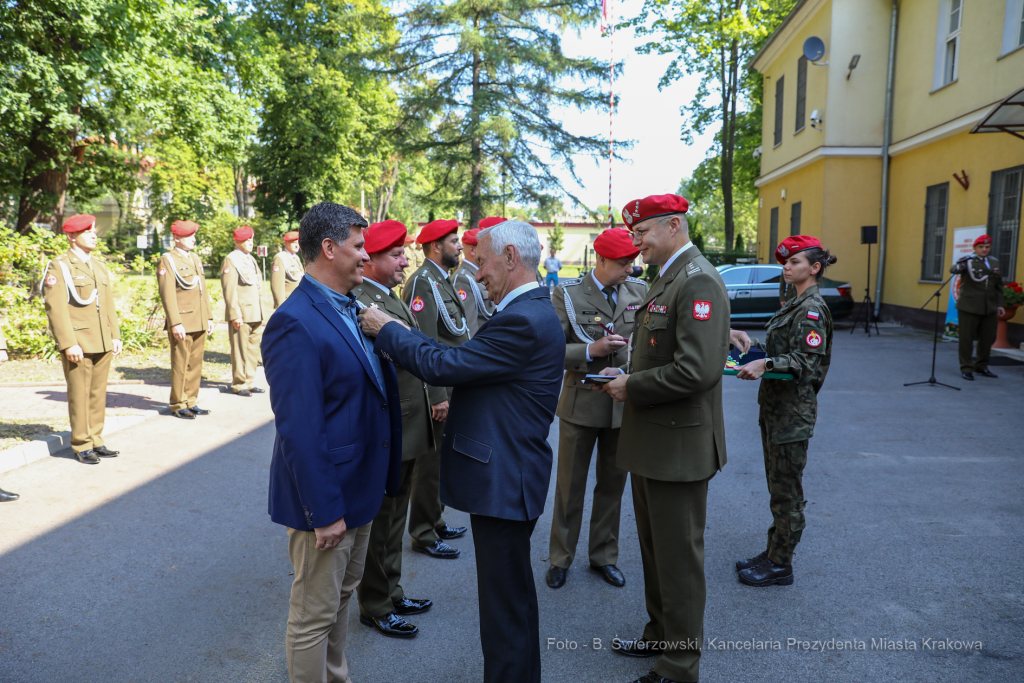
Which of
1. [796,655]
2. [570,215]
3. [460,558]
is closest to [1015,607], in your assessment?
[796,655]

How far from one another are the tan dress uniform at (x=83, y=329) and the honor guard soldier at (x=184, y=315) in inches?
58.0

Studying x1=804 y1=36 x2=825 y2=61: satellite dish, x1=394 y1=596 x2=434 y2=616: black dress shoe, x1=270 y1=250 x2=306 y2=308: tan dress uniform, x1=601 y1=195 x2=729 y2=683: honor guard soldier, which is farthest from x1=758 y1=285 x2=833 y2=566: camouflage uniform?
x1=804 y1=36 x2=825 y2=61: satellite dish

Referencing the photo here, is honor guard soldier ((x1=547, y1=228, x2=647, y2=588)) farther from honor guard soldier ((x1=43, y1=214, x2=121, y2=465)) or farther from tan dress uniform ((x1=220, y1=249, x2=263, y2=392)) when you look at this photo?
tan dress uniform ((x1=220, y1=249, x2=263, y2=392))

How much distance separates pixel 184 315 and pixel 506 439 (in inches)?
263

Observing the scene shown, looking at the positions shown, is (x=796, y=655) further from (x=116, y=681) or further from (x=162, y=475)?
(x=162, y=475)

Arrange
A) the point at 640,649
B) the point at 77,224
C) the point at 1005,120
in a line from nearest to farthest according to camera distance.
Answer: the point at 640,649 → the point at 77,224 → the point at 1005,120

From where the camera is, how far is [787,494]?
4.03m

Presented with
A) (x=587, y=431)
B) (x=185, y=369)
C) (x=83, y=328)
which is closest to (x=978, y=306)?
(x=587, y=431)

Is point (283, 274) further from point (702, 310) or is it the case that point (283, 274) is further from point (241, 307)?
point (702, 310)

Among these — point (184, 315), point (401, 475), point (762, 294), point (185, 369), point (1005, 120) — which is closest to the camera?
point (401, 475)

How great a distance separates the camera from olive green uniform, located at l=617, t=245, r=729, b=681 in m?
2.92

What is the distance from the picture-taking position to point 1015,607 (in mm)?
3707

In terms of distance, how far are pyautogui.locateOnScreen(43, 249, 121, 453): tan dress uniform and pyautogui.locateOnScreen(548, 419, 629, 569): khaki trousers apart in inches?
175

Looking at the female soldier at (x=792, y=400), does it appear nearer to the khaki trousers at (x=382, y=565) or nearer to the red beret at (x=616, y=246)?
the red beret at (x=616, y=246)
